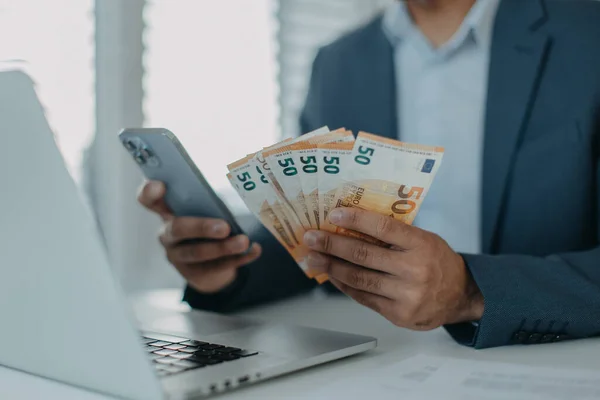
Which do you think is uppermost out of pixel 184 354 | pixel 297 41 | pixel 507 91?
pixel 297 41

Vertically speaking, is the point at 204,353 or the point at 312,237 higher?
the point at 312,237

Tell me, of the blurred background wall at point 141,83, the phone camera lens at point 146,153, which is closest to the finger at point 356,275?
the phone camera lens at point 146,153

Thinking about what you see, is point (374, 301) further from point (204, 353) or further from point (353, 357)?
point (204, 353)

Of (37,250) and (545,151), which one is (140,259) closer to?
(545,151)

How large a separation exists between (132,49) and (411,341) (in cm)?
128

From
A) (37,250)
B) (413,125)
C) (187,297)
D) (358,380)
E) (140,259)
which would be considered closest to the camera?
(37,250)

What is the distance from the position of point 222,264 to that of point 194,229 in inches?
4.7

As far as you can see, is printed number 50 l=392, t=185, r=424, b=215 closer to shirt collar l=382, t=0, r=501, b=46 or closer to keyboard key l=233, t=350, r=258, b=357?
keyboard key l=233, t=350, r=258, b=357

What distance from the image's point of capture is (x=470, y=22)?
1.65 metres

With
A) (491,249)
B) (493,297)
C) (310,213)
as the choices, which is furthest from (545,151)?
(310,213)

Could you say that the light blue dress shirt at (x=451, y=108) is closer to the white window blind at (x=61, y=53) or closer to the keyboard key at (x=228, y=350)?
the white window blind at (x=61, y=53)

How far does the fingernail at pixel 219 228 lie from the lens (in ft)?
Answer: 3.74

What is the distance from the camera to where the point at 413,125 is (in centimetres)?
179

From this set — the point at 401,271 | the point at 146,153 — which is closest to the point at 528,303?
the point at 401,271
